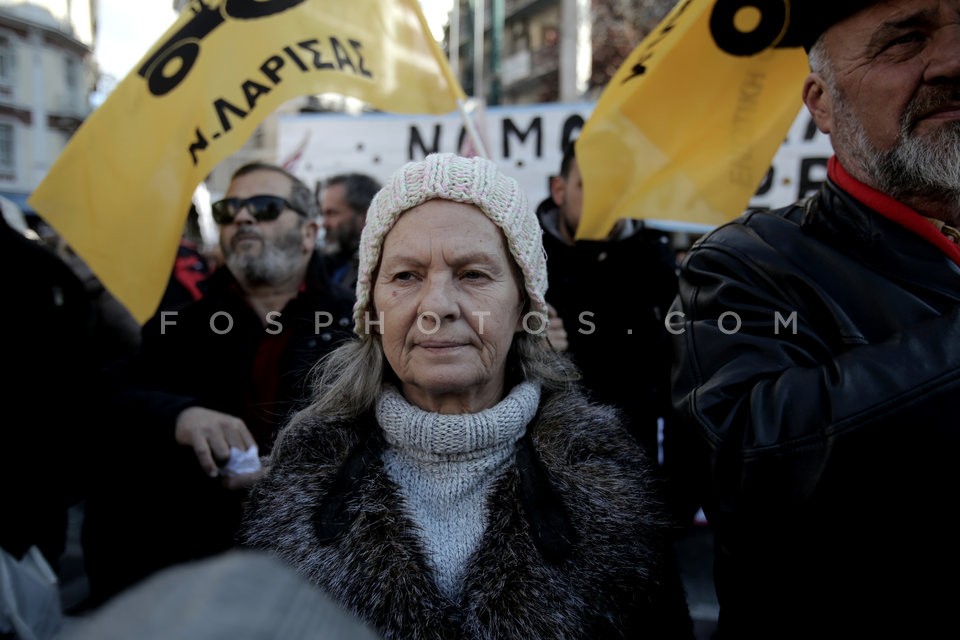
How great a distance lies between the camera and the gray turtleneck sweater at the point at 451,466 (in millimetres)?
1626

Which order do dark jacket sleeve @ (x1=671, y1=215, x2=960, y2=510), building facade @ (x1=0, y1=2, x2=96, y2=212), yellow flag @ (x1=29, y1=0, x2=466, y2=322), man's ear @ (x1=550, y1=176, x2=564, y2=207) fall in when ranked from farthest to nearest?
building facade @ (x1=0, y1=2, x2=96, y2=212), man's ear @ (x1=550, y1=176, x2=564, y2=207), yellow flag @ (x1=29, y1=0, x2=466, y2=322), dark jacket sleeve @ (x1=671, y1=215, x2=960, y2=510)

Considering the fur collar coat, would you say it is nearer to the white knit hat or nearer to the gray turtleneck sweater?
the gray turtleneck sweater

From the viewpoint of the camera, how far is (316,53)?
2881 millimetres

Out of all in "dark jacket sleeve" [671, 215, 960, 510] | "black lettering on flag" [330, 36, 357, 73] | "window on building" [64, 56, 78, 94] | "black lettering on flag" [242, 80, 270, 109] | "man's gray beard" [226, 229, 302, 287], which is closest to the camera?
"dark jacket sleeve" [671, 215, 960, 510]

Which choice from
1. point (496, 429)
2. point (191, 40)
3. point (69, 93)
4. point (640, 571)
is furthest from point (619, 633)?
point (69, 93)

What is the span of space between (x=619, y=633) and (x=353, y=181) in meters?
3.89

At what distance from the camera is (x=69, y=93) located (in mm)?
33406

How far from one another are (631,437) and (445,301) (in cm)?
62

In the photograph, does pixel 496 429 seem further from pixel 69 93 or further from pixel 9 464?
pixel 69 93

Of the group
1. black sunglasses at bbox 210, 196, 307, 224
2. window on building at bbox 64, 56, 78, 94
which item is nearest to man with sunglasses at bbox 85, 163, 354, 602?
black sunglasses at bbox 210, 196, 307, 224

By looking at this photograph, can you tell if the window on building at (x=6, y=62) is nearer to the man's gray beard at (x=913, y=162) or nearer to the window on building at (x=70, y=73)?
the window on building at (x=70, y=73)

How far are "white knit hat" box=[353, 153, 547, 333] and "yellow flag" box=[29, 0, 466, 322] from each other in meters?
1.21

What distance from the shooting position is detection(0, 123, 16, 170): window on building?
A: 29.8 metres

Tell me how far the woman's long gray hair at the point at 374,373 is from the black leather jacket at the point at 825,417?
407mm
